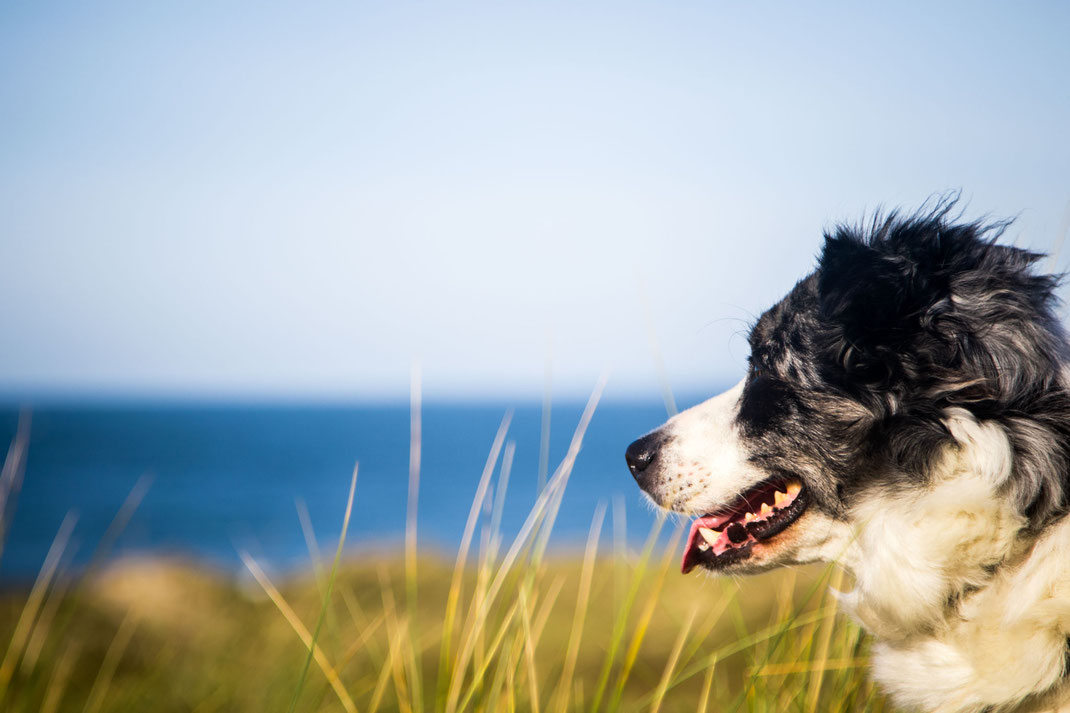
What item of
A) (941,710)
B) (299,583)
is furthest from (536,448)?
(941,710)

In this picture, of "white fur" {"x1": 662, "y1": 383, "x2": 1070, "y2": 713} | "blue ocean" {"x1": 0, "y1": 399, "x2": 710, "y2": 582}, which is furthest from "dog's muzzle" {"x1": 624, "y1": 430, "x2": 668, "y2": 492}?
"blue ocean" {"x1": 0, "y1": 399, "x2": 710, "y2": 582}

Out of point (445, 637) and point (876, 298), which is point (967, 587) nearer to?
point (876, 298)

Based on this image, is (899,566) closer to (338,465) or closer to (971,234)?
(971,234)

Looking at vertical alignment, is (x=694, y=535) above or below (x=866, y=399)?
below

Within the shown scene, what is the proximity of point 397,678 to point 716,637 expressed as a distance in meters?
2.91

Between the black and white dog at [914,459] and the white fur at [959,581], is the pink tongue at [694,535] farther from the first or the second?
the white fur at [959,581]

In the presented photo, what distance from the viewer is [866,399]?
2385 millimetres

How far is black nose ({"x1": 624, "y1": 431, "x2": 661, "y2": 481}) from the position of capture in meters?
2.72

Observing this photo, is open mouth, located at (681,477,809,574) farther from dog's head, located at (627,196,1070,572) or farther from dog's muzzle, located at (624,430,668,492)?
dog's muzzle, located at (624,430,668,492)

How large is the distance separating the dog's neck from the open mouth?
9.0 inches

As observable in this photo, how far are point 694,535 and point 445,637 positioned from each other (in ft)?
3.12

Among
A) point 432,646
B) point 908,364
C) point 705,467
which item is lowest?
point 432,646

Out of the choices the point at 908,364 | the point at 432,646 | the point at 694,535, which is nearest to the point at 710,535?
the point at 694,535

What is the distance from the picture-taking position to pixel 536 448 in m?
78.2
